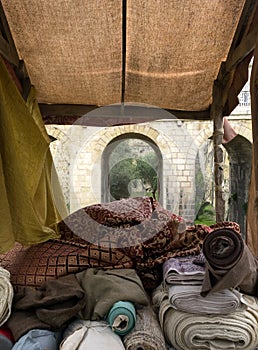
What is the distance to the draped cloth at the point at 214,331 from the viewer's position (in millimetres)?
1139

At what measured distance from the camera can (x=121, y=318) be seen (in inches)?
46.4

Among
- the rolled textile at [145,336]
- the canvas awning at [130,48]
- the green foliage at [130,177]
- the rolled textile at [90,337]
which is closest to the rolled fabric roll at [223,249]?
the rolled textile at [145,336]

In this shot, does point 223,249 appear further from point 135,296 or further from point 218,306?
point 135,296

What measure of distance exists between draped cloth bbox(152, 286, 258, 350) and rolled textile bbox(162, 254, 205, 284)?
118mm

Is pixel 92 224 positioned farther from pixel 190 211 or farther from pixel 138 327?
pixel 190 211

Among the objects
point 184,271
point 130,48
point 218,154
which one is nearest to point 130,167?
point 218,154

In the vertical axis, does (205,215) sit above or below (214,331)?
above

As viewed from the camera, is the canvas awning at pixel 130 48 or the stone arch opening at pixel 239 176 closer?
the canvas awning at pixel 130 48

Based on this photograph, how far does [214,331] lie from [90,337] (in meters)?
0.37

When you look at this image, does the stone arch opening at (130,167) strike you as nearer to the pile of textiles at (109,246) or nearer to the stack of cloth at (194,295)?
the pile of textiles at (109,246)

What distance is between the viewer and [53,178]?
260cm

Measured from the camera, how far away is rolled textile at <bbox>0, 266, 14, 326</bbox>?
1213 millimetres

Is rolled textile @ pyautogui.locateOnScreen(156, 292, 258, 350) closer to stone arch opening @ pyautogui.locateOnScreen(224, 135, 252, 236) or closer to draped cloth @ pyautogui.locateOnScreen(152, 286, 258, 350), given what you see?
draped cloth @ pyautogui.locateOnScreen(152, 286, 258, 350)

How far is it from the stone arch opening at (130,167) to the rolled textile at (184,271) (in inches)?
220
